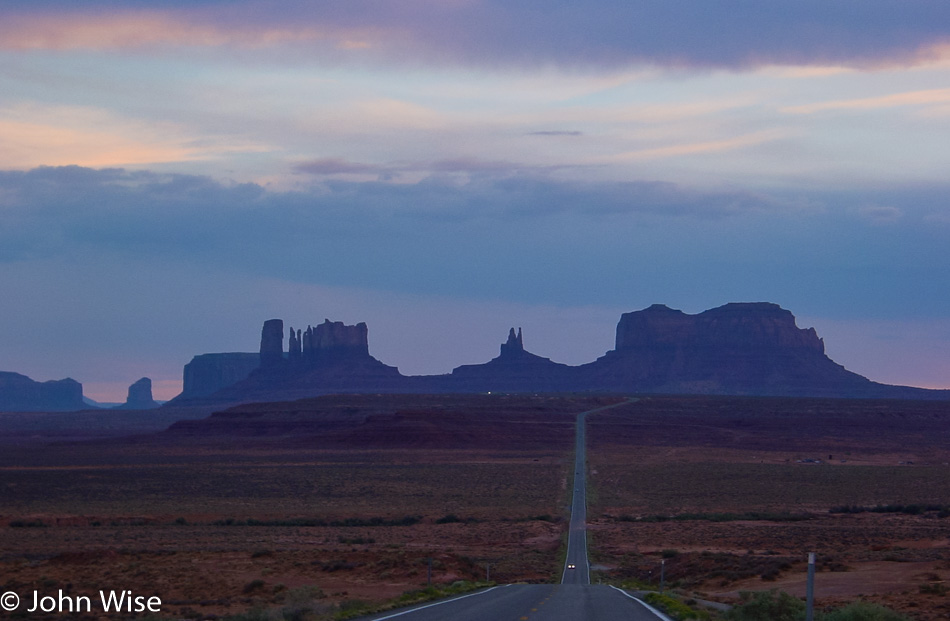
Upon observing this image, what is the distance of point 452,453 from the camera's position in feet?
352

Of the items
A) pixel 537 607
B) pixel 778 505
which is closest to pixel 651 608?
pixel 537 607

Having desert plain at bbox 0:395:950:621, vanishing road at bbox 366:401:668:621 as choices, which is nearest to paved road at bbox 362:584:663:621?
vanishing road at bbox 366:401:668:621

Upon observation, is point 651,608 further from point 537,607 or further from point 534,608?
point 534,608

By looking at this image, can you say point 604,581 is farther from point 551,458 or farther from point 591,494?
point 551,458

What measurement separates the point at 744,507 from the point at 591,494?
11733 mm

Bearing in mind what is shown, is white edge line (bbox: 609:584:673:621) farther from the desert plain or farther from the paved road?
the desert plain

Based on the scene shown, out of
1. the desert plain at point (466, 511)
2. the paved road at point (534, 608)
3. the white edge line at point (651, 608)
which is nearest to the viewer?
→ the paved road at point (534, 608)

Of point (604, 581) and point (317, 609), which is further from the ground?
point (317, 609)

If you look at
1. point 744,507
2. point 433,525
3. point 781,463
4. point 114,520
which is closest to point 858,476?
point 781,463

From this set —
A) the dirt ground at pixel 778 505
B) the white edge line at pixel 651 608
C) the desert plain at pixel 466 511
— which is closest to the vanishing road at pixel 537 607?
the white edge line at pixel 651 608

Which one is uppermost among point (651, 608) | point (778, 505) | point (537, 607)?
point (537, 607)

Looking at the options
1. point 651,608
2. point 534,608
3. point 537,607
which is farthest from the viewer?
point 651,608

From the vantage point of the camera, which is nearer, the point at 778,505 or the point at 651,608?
the point at 651,608

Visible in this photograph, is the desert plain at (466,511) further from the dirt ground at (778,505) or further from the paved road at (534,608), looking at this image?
the paved road at (534,608)
